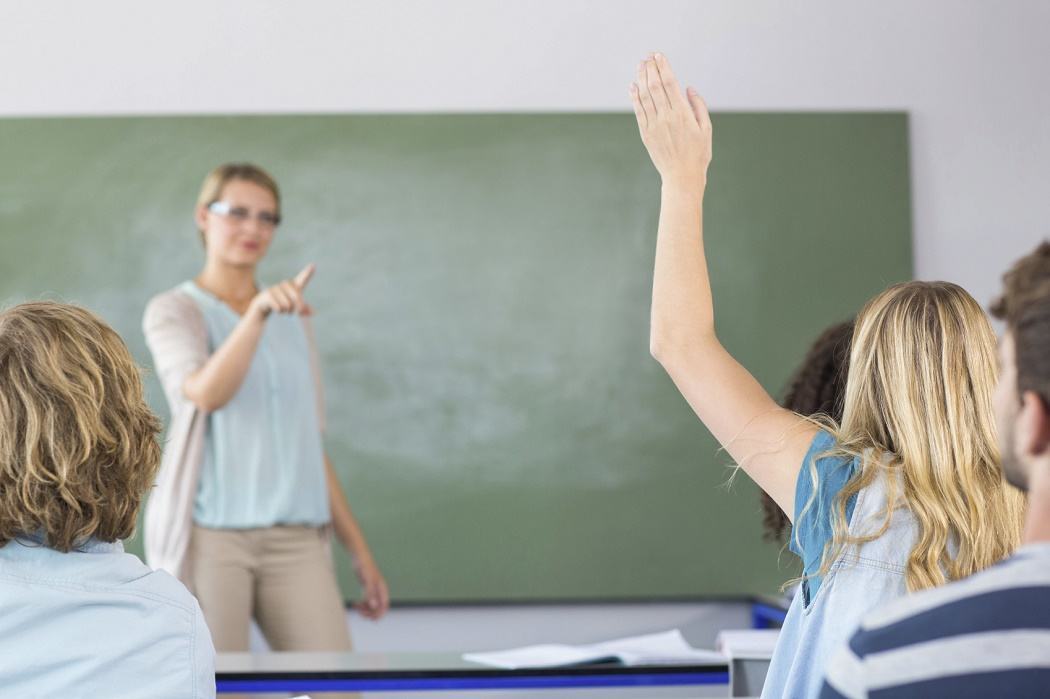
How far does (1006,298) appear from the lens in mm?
881

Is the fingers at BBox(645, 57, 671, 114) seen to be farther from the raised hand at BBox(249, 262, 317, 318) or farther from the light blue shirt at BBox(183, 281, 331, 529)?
the light blue shirt at BBox(183, 281, 331, 529)

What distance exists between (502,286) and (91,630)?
284 centimetres

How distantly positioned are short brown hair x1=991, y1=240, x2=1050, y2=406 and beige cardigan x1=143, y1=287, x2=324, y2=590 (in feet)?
7.42

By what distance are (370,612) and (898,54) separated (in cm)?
266

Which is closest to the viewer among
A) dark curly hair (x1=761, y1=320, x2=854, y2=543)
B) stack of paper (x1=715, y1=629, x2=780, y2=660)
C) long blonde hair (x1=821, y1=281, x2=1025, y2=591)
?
long blonde hair (x1=821, y1=281, x2=1025, y2=591)

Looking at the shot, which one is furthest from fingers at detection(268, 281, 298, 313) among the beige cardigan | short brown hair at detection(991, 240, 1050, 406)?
short brown hair at detection(991, 240, 1050, 406)

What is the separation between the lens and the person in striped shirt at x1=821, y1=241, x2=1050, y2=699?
787 mm

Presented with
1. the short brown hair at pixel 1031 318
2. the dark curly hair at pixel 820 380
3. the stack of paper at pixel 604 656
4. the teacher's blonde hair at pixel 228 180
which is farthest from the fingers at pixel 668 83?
the teacher's blonde hair at pixel 228 180

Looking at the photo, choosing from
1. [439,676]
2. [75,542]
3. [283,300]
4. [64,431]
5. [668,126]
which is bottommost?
[439,676]

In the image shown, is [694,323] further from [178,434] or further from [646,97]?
[178,434]

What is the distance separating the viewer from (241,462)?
2.93m

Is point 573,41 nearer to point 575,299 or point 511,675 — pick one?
point 575,299

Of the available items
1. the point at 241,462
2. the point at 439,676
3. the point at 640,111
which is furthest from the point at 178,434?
the point at 640,111

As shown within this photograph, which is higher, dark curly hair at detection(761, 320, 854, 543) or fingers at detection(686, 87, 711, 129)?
fingers at detection(686, 87, 711, 129)
